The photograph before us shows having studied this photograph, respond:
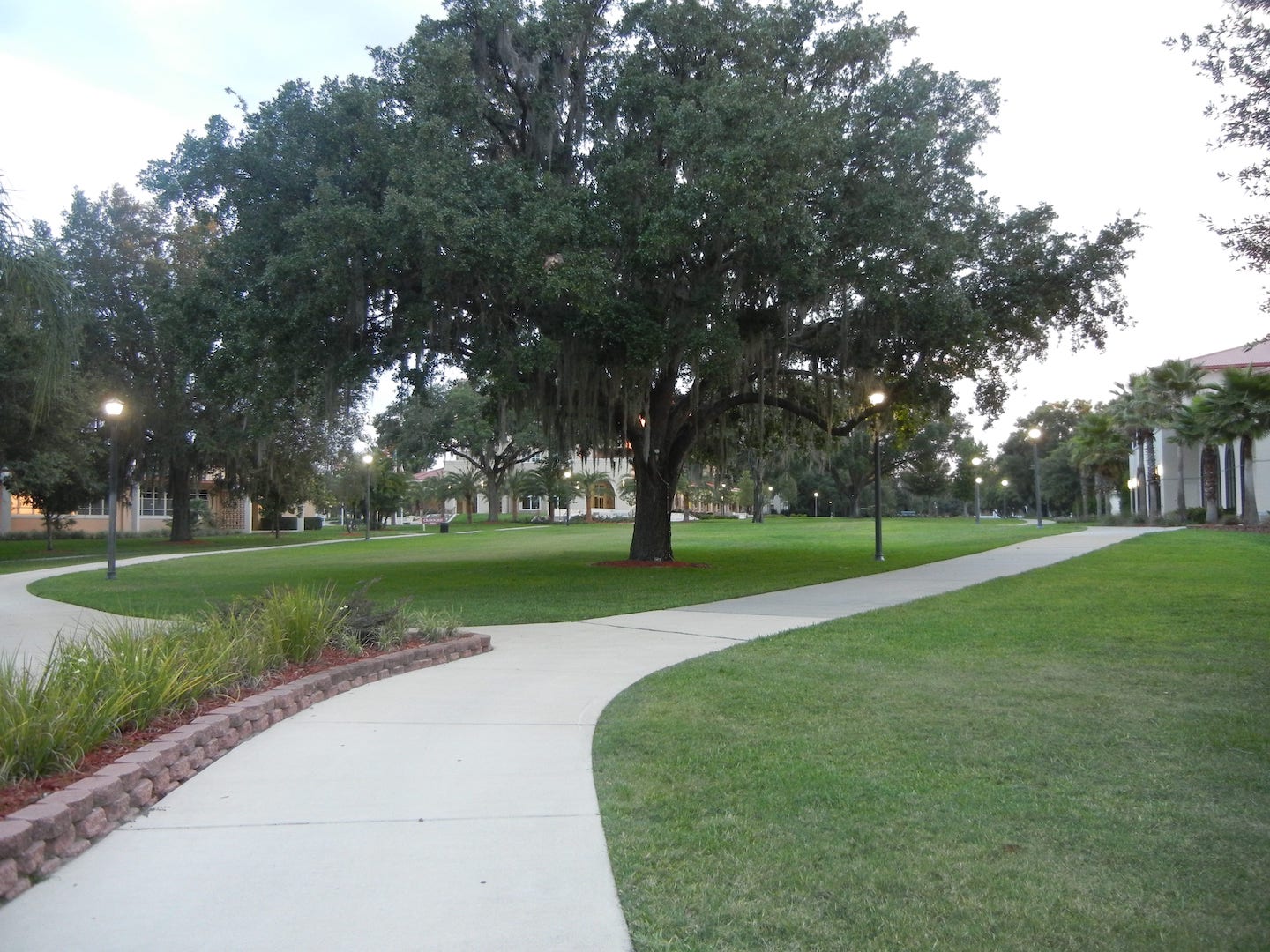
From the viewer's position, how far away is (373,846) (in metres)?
4.22

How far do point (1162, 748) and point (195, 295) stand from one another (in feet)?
54.4

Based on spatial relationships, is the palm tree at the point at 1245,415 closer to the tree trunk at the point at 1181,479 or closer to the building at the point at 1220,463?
the building at the point at 1220,463

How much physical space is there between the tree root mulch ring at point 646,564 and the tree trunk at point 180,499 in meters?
22.4

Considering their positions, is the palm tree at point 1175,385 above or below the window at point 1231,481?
above

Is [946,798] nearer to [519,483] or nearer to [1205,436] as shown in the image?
[1205,436]

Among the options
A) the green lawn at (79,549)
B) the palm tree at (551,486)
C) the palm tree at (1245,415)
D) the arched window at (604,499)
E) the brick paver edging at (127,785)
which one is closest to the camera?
the brick paver edging at (127,785)

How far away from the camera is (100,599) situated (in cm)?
1548

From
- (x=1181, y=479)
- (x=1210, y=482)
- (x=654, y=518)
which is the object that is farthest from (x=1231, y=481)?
(x=654, y=518)

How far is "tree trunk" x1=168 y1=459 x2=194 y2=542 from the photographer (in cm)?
3772

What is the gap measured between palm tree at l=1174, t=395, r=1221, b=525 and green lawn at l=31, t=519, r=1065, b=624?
9.42 meters

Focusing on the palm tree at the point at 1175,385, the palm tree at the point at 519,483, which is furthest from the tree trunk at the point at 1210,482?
the palm tree at the point at 519,483

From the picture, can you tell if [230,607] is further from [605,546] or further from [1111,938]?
[605,546]

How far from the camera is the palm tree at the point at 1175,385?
42.7 meters

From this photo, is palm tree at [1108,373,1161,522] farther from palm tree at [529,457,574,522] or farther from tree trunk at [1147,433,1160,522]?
palm tree at [529,457,574,522]
